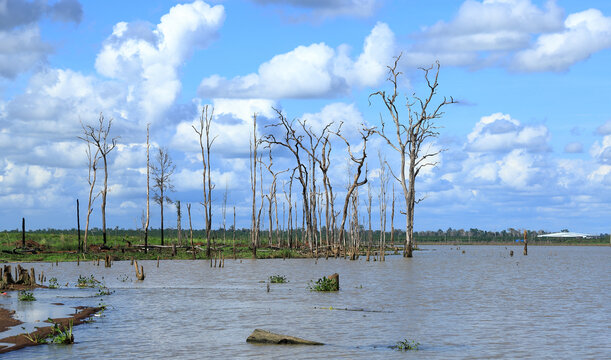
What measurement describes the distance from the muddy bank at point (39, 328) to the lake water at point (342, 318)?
1.46ft

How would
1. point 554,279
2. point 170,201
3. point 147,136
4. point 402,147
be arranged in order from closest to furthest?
point 554,279 < point 402,147 < point 147,136 < point 170,201

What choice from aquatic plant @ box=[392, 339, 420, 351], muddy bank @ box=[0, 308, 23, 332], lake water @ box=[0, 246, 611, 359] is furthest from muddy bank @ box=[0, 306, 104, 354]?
aquatic plant @ box=[392, 339, 420, 351]

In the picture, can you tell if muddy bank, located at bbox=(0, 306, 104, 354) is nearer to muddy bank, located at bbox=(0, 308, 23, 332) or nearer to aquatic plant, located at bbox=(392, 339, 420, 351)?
muddy bank, located at bbox=(0, 308, 23, 332)

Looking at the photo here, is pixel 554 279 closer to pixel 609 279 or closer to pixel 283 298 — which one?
pixel 609 279

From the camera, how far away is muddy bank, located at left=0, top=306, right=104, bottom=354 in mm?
16850

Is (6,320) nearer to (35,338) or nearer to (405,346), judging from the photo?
(35,338)

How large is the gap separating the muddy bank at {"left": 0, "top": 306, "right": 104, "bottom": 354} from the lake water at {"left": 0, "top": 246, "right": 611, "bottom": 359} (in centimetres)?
44

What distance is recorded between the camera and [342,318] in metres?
22.1

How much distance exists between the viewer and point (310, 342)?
674 inches

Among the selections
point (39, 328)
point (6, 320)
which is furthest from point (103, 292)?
point (39, 328)

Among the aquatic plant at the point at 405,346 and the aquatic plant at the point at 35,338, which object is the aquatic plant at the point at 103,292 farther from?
the aquatic plant at the point at 405,346

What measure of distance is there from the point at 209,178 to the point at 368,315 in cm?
4061

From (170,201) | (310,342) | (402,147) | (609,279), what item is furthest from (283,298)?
(170,201)

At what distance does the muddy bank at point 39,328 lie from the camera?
16.9 meters
